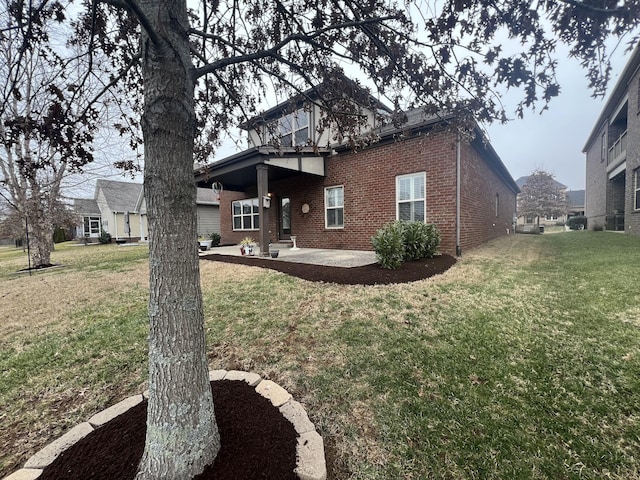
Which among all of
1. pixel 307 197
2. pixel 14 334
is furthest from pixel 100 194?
pixel 14 334

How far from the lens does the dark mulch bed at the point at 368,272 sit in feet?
16.1

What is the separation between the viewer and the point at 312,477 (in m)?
1.31

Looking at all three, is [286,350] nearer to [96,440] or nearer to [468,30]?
[96,440]

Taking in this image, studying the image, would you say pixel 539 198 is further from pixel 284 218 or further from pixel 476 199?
pixel 284 218

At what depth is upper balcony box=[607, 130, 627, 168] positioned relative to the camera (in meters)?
12.8

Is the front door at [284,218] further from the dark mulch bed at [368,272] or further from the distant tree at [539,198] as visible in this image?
the distant tree at [539,198]

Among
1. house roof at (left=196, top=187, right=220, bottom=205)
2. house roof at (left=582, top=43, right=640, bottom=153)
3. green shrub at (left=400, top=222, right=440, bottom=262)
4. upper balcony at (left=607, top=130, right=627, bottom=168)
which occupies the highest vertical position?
house roof at (left=582, top=43, right=640, bottom=153)

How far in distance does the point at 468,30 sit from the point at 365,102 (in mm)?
963

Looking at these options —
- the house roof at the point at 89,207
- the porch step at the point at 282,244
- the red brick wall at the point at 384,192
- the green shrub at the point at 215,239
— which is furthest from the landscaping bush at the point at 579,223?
the house roof at the point at 89,207

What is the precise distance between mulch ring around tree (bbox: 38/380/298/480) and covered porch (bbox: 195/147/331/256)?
9.46 feet

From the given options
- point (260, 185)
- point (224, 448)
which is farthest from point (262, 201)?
point (224, 448)

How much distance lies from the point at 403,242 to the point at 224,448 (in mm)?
5424

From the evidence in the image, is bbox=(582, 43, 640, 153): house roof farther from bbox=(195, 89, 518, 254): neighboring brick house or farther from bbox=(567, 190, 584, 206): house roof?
bbox=(567, 190, 584, 206): house roof

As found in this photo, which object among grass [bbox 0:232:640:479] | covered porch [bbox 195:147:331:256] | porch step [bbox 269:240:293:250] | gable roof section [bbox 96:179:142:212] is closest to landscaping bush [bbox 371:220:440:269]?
grass [bbox 0:232:640:479]
